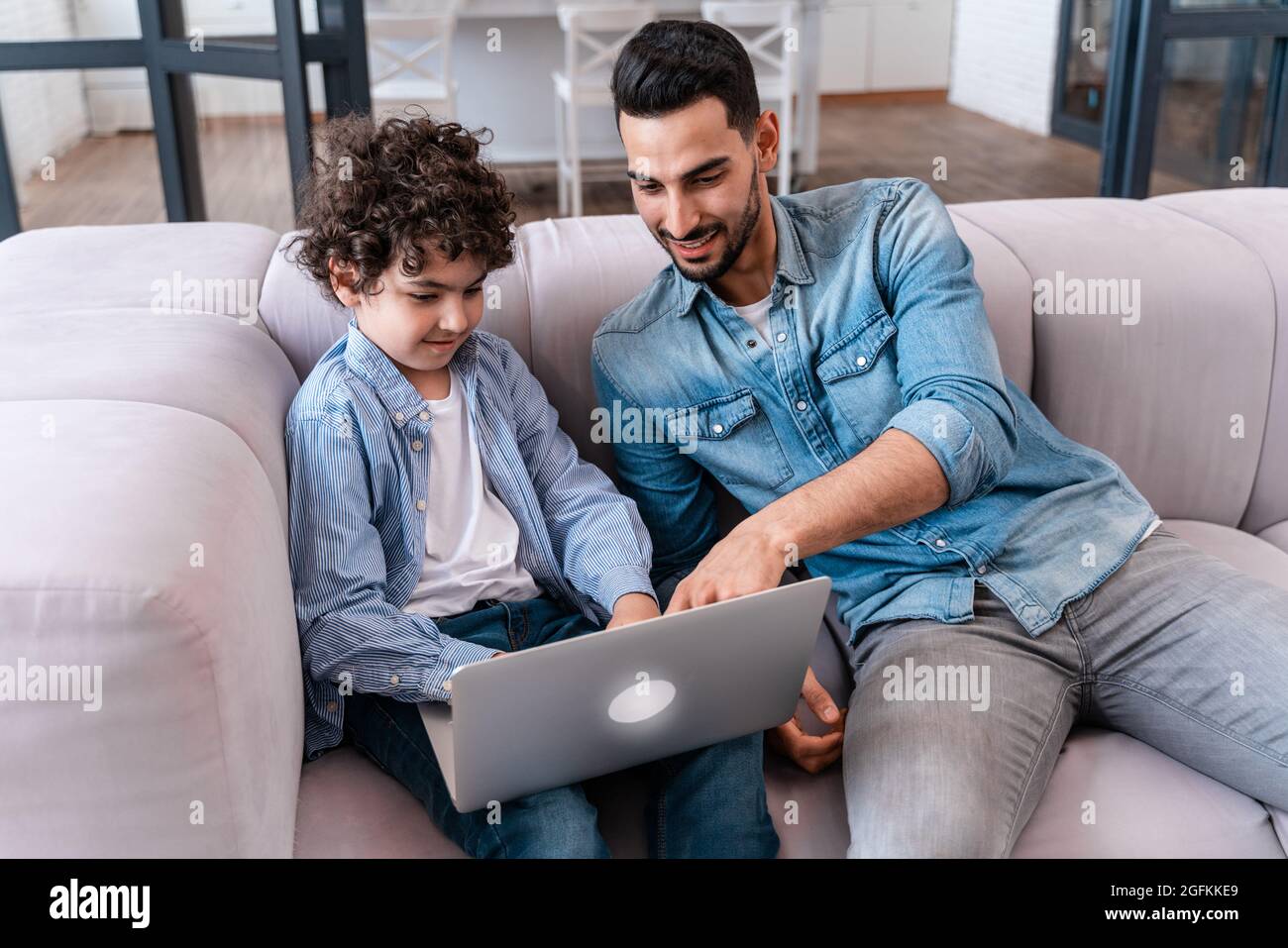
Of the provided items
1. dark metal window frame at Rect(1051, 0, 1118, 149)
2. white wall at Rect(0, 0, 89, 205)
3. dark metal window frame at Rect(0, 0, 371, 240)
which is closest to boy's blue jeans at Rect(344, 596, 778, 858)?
dark metal window frame at Rect(0, 0, 371, 240)

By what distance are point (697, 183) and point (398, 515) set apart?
0.51m

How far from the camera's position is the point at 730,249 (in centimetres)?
138

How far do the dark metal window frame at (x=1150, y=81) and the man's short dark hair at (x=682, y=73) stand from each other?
1.88 m

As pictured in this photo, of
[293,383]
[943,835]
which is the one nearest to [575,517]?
[293,383]

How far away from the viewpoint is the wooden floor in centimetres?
271

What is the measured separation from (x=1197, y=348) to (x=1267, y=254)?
0.18m

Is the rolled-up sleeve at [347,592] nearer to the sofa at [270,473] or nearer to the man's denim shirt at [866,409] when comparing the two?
the sofa at [270,473]

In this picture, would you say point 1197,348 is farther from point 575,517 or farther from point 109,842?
point 109,842

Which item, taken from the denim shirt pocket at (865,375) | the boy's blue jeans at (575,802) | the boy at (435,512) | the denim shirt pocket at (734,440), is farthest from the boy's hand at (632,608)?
the denim shirt pocket at (865,375)

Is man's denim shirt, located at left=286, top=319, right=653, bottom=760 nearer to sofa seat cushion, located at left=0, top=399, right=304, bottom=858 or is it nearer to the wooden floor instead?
sofa seat cushion, located at left=0, top=399, right=304, bottom=858

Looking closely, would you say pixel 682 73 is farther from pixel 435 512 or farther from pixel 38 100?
pixel 38 100

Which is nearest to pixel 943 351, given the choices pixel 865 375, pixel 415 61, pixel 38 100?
pixel 865 375
